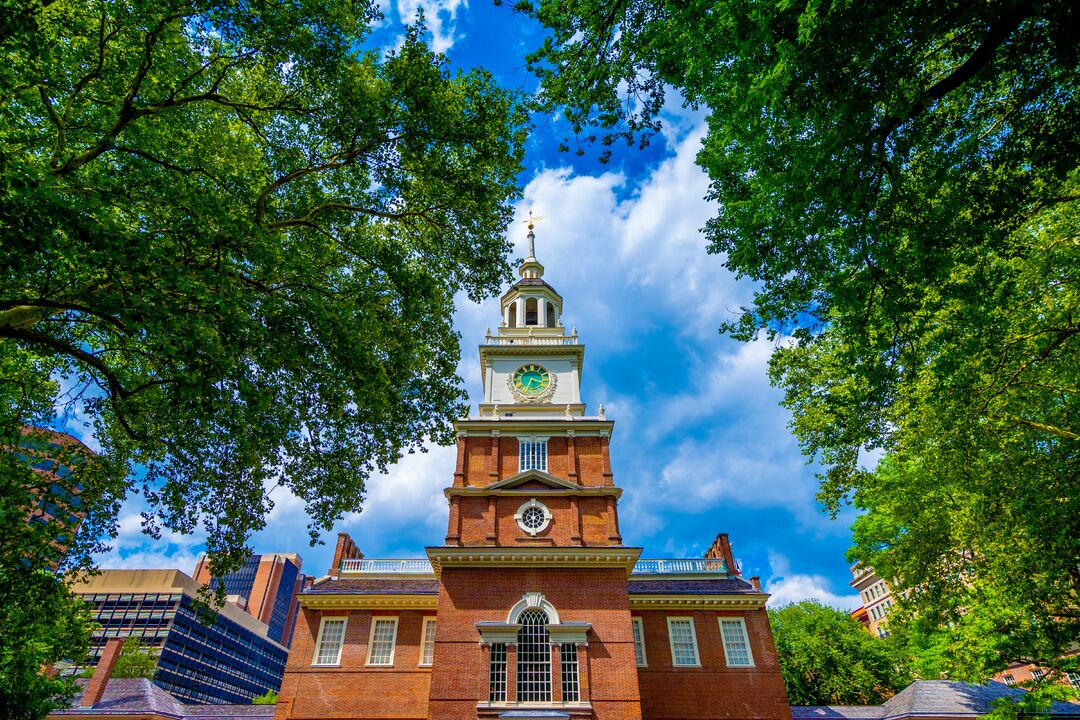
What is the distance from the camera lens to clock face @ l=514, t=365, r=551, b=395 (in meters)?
27.5

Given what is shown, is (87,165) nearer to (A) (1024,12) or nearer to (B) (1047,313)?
(A) (1024,12)

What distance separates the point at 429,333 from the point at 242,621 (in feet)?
369

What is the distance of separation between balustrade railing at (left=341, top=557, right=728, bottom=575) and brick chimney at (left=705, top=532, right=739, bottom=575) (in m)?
0.29

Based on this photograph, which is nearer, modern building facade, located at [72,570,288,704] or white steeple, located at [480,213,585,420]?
white steeple, located at [480,213,585,420]

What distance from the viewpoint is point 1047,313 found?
13.5m

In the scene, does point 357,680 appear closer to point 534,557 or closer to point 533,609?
point 533,609

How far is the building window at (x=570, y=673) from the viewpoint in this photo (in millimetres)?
19562

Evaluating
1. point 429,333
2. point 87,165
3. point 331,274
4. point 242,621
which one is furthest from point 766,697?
point 242,621

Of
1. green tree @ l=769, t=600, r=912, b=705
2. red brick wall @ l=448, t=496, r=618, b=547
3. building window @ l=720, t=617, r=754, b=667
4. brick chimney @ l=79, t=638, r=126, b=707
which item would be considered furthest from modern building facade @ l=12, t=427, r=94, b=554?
green tree @ l=769, t=600, r=912, b=705

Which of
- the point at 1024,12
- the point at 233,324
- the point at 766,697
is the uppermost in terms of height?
the point at 1024,12

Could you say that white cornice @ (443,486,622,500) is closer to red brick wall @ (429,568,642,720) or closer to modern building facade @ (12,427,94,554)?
red brick wall @ (429,568,642,720)

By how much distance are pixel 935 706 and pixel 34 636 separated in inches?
1343

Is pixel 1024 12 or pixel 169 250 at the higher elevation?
pixel 1024 12

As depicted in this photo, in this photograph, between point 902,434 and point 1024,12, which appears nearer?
point 1024,12
